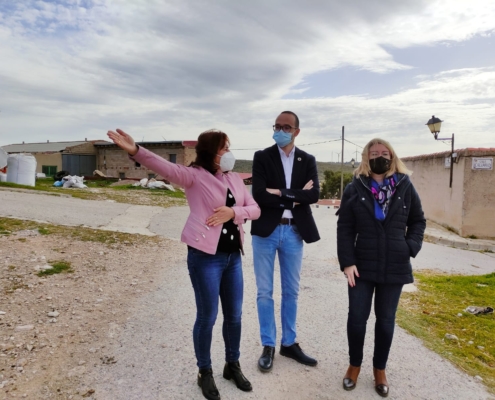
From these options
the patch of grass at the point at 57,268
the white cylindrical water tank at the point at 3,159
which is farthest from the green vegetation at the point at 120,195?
the patch of grass at the point at 57,268

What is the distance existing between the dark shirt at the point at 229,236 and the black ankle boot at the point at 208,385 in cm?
90

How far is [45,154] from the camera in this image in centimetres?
3469

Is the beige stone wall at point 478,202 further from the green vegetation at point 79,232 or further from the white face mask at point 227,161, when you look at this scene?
the white face mask at point 227,161

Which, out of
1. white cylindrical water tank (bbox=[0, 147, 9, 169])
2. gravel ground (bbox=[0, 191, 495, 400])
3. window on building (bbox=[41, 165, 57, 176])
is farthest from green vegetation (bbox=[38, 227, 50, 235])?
window on building (bbox=[41, 165, 57, 176])

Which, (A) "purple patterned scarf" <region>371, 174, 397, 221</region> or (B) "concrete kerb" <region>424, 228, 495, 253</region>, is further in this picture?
(B) "concrete kerb" <region>424, 228, 495, 253</region>

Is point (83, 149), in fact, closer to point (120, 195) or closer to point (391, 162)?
point (120, 195)

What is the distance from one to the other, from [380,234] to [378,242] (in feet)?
0.20

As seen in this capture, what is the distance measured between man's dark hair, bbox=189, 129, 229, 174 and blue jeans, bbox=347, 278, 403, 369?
1.41 m

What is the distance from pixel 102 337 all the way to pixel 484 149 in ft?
39.8

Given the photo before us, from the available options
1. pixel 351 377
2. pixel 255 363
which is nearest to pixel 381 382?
pixel 351 377

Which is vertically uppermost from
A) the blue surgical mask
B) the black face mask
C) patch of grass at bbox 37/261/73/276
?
the blue surgical mask

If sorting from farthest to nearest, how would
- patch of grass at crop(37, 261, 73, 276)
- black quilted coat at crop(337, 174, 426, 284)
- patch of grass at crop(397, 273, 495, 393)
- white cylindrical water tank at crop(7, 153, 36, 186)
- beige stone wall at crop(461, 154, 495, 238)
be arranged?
white cylindrical water tank at crop(7, 153, 36, 186)
beige stone wall at crop(461, 154, 495, 238)
patch of grass at crop(37, 261, 73, 276)
patch of grass at crop(397, 273, 495, 393)
black quilted coat at crop(337, 174, 426, 284)

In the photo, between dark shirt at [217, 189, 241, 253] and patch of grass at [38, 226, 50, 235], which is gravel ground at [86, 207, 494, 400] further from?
patch of grass at [38, 226, 50, 235]

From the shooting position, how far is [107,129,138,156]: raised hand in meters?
2.34
